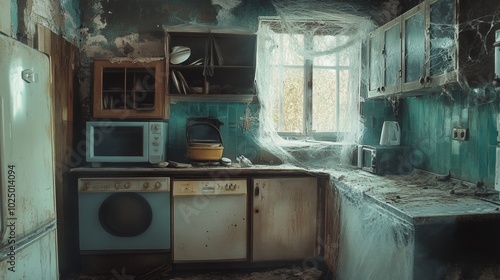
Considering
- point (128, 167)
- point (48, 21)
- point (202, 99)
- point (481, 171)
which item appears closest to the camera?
point (481, 171)

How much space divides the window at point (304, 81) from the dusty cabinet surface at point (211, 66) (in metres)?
0.18

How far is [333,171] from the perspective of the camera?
3105mm

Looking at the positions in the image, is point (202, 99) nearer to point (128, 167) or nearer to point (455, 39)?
point (128, 167)

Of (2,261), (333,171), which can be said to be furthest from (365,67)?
(2,261)

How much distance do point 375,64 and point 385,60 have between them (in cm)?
19

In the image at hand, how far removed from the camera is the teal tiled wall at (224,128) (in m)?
3.47

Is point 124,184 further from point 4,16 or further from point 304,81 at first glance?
point 304,81

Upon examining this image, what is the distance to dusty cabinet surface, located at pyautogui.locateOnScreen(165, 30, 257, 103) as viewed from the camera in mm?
3225

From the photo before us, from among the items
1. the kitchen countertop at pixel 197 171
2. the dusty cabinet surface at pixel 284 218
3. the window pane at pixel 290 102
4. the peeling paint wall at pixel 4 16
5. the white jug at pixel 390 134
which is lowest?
the dusty cabinet surface at pixel 284 218

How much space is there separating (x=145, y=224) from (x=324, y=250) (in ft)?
4.74

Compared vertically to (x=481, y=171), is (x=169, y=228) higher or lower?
lower

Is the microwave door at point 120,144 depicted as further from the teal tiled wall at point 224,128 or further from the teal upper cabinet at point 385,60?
the teal upper cabinet at point 385,60

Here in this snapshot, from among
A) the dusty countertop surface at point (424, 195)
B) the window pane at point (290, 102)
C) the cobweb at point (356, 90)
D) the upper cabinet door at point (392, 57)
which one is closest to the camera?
the dusty countertop surface at point (424, 195)

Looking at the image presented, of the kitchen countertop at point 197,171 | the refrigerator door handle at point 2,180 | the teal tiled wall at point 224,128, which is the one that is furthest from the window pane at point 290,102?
the refrigerator door handle at point 2,180
